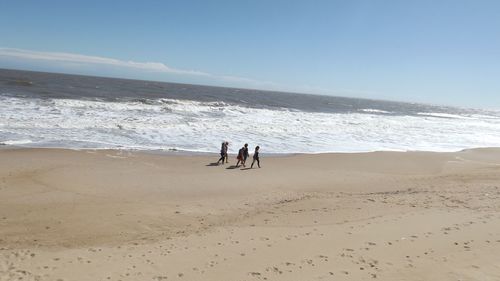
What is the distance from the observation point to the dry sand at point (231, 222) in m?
6.75

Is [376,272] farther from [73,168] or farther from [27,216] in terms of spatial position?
[73,168]

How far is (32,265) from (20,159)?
29.7 feet

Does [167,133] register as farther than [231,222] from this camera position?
Yes

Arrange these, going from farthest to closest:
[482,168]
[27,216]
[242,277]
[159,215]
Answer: [482,168]
[159,215]
[27,216]
[242,277]

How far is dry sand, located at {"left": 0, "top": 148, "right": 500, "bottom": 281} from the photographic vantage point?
675cm

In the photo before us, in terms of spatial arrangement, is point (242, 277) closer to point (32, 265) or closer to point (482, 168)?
point (32, 265)

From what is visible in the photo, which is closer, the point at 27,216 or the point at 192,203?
the point at 27,216

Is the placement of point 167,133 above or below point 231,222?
above

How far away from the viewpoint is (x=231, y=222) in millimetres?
9219

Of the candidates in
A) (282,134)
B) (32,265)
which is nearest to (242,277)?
(32,265)

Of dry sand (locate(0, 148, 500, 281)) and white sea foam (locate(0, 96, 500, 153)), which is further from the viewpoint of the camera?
white sea foam (locate(0, 96, 500, 153))

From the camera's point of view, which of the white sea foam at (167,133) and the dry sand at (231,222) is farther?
the white sea foam at (167,133)

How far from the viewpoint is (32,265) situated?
654 centimetres

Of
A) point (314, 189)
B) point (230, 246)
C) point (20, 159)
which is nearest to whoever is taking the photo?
point (230, 246)
